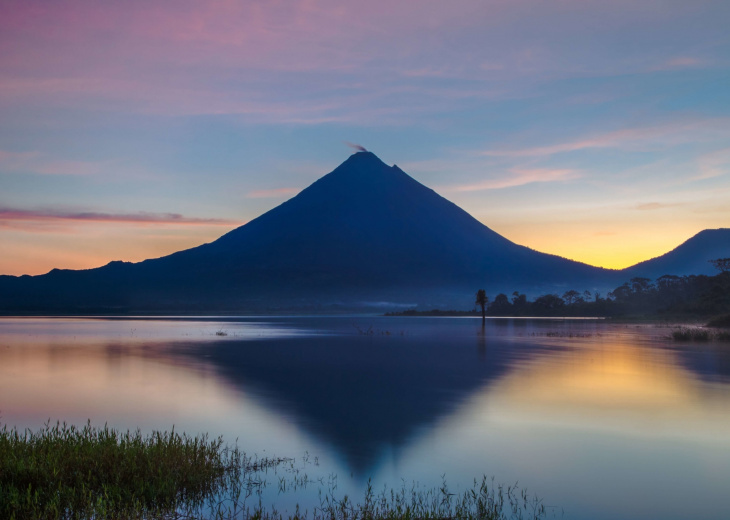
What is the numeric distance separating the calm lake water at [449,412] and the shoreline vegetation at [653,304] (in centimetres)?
4382

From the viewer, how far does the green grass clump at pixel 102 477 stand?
7984 millimetres

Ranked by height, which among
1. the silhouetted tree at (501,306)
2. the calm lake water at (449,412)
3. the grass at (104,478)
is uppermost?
the silhouetted tree at (501,306)

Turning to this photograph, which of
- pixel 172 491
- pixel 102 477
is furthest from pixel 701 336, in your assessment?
pixel 102 477

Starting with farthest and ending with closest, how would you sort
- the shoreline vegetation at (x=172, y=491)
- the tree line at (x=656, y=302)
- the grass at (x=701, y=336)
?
the tree line at (x=656, y=302) → the grass at (x=701, y=336) → the shoreline vegetation at (x=172, y=491)

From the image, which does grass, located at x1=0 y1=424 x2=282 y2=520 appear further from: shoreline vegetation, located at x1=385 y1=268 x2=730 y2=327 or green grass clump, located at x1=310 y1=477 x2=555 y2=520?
shoreline vegetation, located at x1=385 y1=268 x2=730 y2=327

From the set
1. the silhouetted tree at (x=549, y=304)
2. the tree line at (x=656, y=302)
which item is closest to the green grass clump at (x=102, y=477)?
the tree line at (x=656, y=302)

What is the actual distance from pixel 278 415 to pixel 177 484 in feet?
23.8

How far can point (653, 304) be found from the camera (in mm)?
112750

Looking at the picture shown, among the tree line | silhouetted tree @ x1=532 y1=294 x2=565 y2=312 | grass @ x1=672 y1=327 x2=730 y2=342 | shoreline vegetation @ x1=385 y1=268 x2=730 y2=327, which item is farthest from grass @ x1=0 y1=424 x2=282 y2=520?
silhouetted tree @ x1=532 y1=294 x2=565 y2=312

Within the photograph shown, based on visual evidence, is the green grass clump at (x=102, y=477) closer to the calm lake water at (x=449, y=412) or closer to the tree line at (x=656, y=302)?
the calm lake water at (x=449, y=412)

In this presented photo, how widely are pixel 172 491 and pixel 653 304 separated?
117 metres

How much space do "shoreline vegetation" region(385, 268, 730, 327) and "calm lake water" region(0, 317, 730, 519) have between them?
4382cm

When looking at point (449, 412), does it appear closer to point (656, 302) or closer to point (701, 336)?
point (701, 336)

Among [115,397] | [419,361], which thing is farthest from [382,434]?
[419,361]
